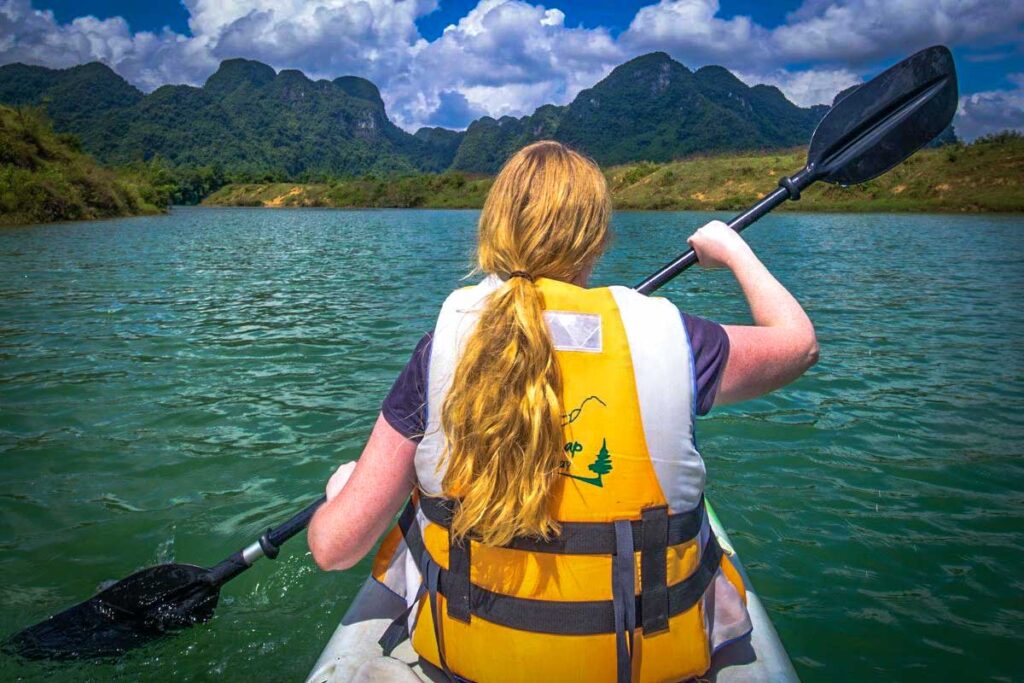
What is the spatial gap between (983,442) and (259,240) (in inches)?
1159

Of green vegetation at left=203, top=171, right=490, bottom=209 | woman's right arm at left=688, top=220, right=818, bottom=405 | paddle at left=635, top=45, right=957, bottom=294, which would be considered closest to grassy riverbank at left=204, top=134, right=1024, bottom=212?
green vegetation at left=203, top=171, right=490, bottom=209

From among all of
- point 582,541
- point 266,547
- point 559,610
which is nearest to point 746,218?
point 582,541

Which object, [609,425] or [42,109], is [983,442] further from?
[42,109]

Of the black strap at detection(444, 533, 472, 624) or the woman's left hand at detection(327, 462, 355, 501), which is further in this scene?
the woman's left hand at detection(327, 462, 355, 501)

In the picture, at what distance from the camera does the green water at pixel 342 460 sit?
140 inches

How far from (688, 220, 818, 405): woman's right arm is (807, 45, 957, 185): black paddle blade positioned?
175cm

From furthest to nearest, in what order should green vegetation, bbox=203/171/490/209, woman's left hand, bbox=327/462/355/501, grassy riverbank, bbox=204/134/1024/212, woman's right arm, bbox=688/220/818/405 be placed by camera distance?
green vegetation, bbox=203/171/490/209 → grassy riverbank, bbox=204/134/1024/212 → woman's left hand, bbox=327/462/355/501 → woman's right arm, bbox=688/220/818/405

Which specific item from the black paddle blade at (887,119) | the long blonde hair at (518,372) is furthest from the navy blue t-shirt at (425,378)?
the black paddle blade at (887,119)

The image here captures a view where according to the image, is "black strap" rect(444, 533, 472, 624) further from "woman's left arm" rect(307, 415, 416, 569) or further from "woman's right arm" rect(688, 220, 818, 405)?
"woman's right arm" rect(688, 220, 818, 405)

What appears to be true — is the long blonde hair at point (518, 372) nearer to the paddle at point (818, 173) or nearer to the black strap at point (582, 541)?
the black strap at point (582, 541)

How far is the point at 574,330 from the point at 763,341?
1.77 ft

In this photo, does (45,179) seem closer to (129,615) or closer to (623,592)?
(129,615)

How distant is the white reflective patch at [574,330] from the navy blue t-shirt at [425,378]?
238mm

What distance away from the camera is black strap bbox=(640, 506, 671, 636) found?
1.79 metres
